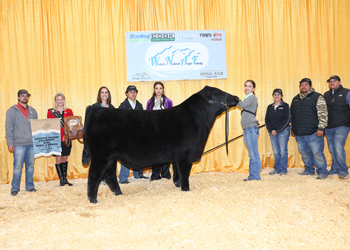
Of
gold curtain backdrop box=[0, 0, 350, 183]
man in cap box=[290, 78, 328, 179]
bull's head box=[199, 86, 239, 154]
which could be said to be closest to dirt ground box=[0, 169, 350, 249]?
man in cap box=[290, 78, 328, 179]

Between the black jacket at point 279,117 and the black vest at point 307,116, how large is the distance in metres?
0.18

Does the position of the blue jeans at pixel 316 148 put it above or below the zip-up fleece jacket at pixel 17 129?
below

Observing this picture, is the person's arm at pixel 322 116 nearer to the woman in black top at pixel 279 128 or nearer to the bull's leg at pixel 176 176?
the woman in black top at pixel 279 128

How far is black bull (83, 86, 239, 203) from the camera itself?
327cm

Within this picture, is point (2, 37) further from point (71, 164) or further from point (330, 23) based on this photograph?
point (330, 23)

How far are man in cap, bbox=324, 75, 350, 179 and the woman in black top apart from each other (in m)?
0.71

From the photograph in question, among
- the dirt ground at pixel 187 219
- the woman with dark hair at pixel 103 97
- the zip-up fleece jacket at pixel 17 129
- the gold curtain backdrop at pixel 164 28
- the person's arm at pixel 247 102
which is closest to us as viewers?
the dirt ground at pixel 187 219

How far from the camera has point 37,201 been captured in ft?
12.3

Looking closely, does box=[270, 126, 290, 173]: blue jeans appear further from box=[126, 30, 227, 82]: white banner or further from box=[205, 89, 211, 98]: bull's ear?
box=[205, 89, 211, 98]: bull's ear

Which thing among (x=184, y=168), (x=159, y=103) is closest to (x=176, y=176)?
(x=184, y=168)

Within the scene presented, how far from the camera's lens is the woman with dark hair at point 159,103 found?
4680 mm

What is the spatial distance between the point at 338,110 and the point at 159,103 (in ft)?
10.1

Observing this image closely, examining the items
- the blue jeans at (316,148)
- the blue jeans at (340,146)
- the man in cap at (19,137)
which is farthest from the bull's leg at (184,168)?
the blue jeans at (340,146)

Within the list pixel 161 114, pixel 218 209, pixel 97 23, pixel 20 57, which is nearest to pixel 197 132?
pixel 161 114
